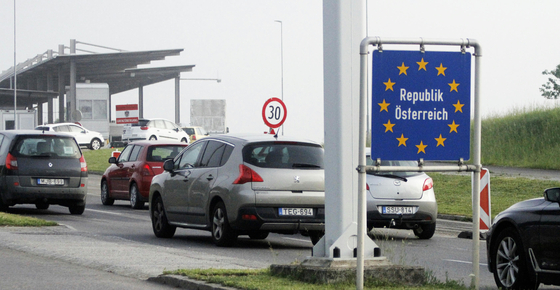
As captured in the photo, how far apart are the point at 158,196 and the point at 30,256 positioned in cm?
411

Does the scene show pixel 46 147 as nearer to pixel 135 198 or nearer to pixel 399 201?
pixel 135 198

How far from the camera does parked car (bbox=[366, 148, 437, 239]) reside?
49.8 ft

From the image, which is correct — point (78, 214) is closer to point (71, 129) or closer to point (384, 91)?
point (384, 91)

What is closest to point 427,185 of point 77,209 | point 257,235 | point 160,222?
point 257,235

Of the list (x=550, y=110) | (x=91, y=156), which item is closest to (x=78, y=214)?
(x=550, y=110)

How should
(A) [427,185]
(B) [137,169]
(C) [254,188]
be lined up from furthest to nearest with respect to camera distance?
(B) [137,169]
(A) [427,185]
(C) [254,188]

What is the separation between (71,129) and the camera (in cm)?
5556

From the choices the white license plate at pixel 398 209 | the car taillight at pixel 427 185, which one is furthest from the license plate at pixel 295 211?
the car taillight at pixel 427 185

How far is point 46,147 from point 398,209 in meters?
8.23

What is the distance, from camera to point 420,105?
7344 mm

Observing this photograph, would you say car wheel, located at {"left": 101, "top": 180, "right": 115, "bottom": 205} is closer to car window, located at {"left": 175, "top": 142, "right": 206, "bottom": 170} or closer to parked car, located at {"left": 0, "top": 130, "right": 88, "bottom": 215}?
parked car, located at {"left": 0, "top": 130, "right": 88, "bottom": 215}

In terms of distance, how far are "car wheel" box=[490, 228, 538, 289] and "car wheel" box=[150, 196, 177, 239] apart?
22.3 feet

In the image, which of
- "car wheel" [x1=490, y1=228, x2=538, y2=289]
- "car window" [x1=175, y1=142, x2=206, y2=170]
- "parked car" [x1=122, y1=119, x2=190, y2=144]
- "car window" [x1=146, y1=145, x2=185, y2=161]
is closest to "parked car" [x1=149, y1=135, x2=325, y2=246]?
"car window" [x1=175, y1=142, x2=206, y2=170]

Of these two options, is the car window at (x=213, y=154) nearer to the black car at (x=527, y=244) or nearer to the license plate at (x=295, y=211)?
the license plate at (x=295, y=211)
